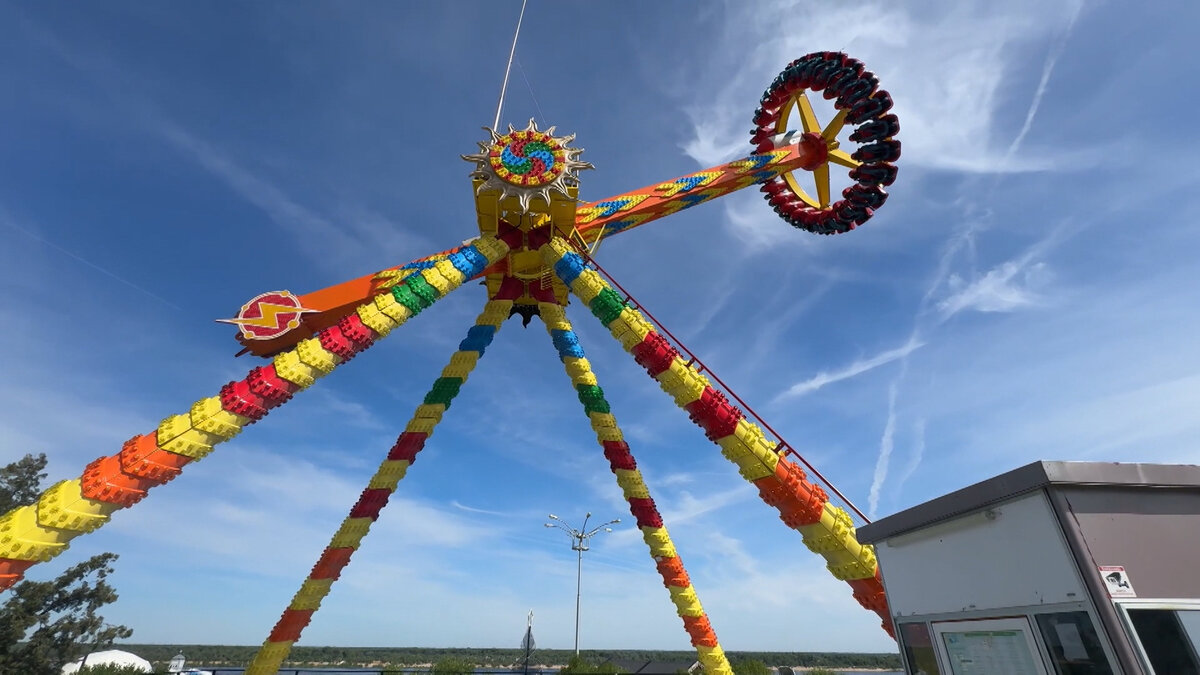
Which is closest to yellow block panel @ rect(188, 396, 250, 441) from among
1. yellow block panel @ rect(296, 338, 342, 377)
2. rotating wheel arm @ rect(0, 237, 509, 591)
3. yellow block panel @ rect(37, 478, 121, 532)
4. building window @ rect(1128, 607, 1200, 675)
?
rotating wheel arm @ rect(0, 237, 509, 591)

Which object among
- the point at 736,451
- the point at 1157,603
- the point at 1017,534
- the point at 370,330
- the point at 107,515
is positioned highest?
the point at 370,330

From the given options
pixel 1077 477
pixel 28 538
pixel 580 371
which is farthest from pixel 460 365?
pixel 1077 477

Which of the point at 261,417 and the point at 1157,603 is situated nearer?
the point at 1157,603

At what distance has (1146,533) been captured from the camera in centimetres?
378

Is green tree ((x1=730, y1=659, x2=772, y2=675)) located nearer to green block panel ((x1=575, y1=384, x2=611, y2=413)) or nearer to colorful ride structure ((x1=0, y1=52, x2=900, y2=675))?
colorful ride structure ((x1=0, y1=52, x2=900, y2=675))

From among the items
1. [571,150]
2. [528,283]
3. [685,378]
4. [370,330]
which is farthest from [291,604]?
[571,150]

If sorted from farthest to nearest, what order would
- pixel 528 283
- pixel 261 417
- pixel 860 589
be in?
pixel 528 283 → pixel 261 417 → pixel 860 589

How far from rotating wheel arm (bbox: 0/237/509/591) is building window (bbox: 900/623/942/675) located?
29.5 ft

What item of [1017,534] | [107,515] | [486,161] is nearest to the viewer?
[1017,534]

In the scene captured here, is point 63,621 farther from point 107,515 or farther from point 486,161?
point 486,161

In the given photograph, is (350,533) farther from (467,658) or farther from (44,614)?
(467,658)

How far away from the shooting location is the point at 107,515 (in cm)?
786

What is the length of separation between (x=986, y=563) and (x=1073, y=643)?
0.69 m

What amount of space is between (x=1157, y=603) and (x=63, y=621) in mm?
37848
